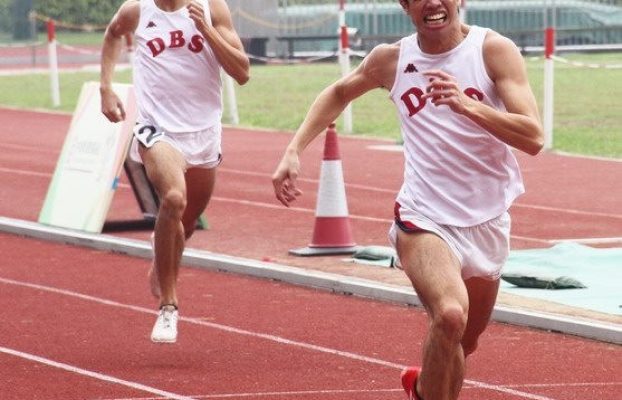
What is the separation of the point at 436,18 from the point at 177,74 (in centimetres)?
365

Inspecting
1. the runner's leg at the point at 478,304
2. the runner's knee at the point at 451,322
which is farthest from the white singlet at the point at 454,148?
the runner's knee at the point at 451,322

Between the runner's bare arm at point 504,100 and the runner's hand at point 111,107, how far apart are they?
409 centimetres

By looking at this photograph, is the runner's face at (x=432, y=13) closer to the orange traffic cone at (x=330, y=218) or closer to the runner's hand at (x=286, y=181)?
the runner's hand at (x=286, y=181)

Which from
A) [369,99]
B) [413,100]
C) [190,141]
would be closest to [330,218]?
[190,141]

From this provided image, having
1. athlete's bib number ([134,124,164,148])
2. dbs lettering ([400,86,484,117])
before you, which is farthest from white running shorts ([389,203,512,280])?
athlete's bib number ([134,124,164,148])

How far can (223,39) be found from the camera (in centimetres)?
1005

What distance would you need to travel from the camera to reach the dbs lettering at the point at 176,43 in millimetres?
10227

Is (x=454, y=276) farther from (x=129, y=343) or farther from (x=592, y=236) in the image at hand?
(x=592, y=236)

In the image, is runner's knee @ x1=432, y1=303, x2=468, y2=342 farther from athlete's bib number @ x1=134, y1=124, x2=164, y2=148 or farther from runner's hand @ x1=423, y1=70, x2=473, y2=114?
athlete's bib number @ x1=134, y1=124, x2=164, y2=148

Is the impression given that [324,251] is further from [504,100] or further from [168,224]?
[504,100]

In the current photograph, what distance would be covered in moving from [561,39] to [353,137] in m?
15.8

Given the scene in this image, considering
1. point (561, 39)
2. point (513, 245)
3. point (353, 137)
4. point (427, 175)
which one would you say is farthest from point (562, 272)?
point (561, 39)

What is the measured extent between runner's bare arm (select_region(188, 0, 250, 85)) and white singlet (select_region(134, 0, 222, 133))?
0.10m

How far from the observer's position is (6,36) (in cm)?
5206
